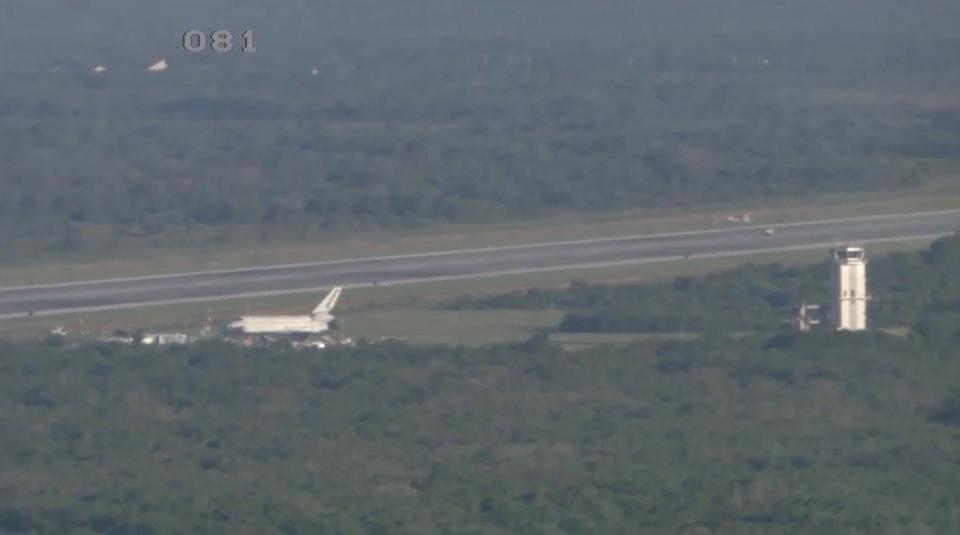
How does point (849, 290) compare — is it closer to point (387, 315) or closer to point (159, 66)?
point (387, 315)

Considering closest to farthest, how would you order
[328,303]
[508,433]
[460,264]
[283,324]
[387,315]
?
[508,433] → [283,324] → [328,303] → [387,315] → [460,264]

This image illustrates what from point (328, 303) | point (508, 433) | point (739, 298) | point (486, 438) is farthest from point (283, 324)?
point (486, 438)

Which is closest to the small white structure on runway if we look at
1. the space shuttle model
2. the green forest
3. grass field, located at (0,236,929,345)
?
grass field, located at (0,236,929,345)

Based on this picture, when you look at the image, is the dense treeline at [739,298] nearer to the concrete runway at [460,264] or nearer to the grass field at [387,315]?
the grass field at [387,315]

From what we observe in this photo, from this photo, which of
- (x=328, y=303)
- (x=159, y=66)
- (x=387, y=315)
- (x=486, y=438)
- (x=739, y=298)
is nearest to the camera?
(x=486, y=438)

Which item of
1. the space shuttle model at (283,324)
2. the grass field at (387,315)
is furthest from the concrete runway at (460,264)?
the space shuttle model at (283,324)

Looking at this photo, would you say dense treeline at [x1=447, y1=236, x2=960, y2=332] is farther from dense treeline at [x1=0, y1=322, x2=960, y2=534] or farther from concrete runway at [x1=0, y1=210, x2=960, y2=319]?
concrete runway at [x1=0, y1=210, x2=960, y2=319]
